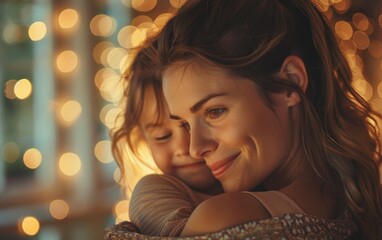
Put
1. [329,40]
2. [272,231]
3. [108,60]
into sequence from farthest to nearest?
[108,60] < [329,40] < [272,231]

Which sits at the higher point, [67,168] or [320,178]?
[320,178]

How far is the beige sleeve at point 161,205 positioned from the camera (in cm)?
85

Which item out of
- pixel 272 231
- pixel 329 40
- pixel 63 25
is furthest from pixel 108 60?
pixel 272 231

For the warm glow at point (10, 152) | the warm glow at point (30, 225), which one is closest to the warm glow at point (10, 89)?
the warm glow at point (10, 152)

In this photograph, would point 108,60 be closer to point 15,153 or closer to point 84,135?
point 84,135

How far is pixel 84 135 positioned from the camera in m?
3.69

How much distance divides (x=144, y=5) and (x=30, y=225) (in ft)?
5.82

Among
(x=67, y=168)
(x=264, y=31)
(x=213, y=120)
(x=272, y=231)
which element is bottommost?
(x=67, y=168)

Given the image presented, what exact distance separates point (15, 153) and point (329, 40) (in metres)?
2.87

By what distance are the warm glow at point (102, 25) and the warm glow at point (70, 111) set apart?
51 cm

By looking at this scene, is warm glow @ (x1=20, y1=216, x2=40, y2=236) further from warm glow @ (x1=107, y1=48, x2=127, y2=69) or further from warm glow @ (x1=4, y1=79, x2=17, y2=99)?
warm glow @ (x1=107, y1=48, x2=127, y2=69)

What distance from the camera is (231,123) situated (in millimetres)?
882

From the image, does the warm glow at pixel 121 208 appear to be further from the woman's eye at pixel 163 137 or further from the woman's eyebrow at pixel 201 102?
the woman's eyebrow at pixel 201 102

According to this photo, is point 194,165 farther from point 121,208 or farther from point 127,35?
point 127,35
